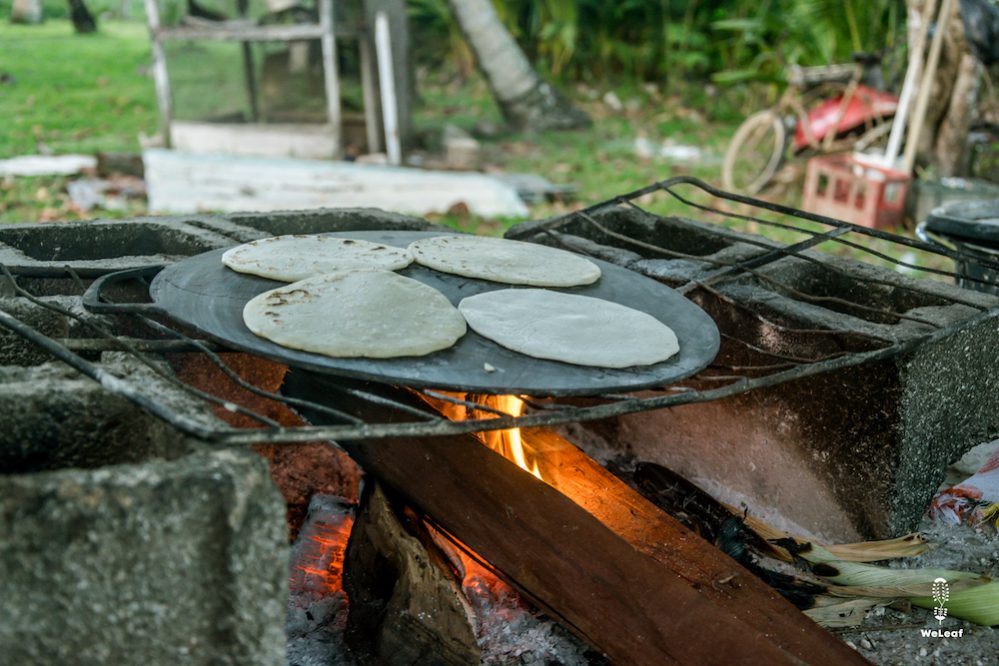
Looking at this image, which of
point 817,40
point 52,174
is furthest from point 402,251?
point 817,40

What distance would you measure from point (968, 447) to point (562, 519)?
1336 millimetres

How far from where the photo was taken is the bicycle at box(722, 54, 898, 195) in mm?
7543

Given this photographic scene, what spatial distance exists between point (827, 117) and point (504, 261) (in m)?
6.06

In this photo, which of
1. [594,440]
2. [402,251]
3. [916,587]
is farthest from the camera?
[594,440]

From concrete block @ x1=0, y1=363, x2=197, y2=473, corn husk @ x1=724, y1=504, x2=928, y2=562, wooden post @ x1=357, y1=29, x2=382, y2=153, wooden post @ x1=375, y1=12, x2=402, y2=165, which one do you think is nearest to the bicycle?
wooden post @ x1=375, y1=12, x2=402, y2=165

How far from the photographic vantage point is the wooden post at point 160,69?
23.9ft

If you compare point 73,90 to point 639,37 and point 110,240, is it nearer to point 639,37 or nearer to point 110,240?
point 639,37

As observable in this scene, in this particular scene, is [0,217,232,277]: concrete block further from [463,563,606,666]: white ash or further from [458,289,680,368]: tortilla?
[463,563,606,666]: white ash

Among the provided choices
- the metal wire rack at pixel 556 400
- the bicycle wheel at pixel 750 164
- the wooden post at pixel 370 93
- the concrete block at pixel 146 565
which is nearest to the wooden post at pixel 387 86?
the wooden post at pixel 370 93

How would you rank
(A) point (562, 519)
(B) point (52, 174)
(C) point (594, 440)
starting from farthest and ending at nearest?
(B) point (52, 174), (C) point (594, 440), (A) point (562, 519)

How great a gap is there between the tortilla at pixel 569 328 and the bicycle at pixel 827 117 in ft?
19.4

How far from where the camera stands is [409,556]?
2092 millimetres

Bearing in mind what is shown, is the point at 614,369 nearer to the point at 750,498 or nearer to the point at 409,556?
the point at 409,556

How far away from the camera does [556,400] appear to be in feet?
9.75
